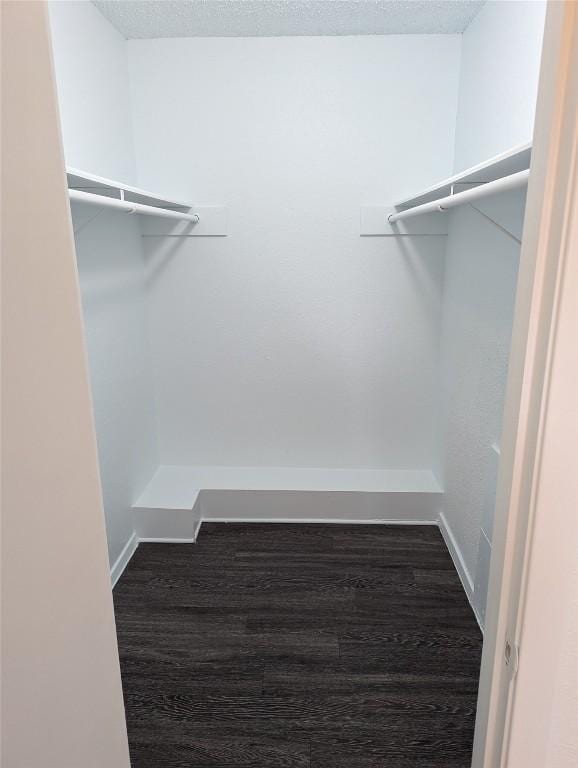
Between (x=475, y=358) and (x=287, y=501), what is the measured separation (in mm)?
1230

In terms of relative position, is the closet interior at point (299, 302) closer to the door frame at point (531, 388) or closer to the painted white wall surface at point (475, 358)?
the painted white wall surface at point (475, 358)

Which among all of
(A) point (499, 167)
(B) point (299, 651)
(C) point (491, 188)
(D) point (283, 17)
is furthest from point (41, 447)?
(D) point (283, 17)

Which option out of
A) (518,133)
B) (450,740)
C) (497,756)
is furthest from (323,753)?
(518,133)

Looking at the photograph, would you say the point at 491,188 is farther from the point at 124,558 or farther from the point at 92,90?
the point at 124,558

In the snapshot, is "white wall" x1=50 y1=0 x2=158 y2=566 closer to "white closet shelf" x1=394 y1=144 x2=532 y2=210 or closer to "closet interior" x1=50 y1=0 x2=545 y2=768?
"closet interior" x1=50 y1=0 x2=545 y2=768

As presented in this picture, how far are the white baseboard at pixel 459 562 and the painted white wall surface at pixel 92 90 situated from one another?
2293mm

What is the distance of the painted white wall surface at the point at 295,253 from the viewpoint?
2472 millimetres

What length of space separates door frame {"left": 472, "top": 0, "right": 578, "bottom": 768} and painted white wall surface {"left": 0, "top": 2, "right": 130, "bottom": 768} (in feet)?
1.93

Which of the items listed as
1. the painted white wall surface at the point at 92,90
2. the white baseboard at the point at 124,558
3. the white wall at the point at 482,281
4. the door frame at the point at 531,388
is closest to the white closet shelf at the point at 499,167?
the white wall at the point at 482,281

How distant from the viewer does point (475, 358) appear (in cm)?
221

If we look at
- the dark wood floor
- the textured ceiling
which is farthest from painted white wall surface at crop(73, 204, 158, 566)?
the textured ceiling

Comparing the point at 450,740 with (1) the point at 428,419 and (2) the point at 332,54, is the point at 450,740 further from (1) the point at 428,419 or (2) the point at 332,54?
(2) the point at 332,54

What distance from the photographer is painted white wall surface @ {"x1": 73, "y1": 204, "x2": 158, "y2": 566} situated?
216 cm

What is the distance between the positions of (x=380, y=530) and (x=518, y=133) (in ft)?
6.25
